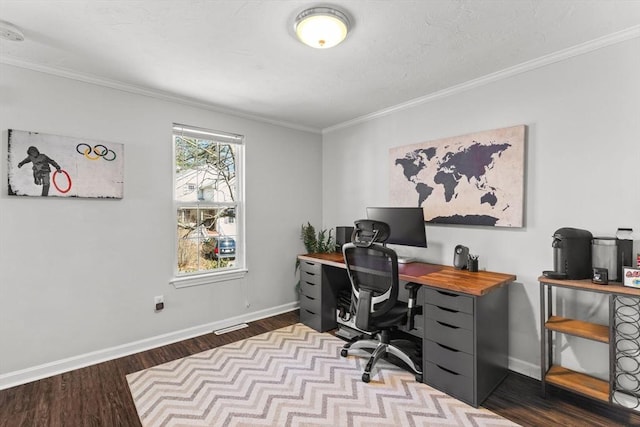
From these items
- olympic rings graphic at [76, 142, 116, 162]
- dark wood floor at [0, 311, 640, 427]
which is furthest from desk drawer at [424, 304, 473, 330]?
olympic rings graphic at [76, 142, 116, 162]

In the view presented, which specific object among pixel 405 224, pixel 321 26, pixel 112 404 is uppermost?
pixel 321 26

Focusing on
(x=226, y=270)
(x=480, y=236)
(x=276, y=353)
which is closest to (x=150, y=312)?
(x=226, y=270)

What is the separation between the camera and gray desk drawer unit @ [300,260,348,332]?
11.1ft

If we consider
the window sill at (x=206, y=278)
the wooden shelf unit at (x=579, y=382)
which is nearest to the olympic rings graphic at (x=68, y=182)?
the window sill at (x=206, y=278)

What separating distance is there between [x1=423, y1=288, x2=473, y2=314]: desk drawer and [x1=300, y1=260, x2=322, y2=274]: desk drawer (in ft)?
4.33

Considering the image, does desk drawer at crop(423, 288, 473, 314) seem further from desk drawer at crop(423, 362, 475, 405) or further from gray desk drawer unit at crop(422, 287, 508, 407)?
desk drawer at crop(423, 362, 475, 405)

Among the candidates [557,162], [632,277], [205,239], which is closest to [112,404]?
[205,239]

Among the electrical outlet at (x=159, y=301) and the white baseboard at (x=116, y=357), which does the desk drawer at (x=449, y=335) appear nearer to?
the white baseboard at (x=116, y=357)

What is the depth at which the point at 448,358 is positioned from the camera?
2219 millimetres

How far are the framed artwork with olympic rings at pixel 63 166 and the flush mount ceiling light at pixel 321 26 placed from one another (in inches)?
80.2

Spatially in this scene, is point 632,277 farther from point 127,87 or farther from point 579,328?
point 127,87

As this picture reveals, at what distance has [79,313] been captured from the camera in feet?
8.63

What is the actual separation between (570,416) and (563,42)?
8.21 feet

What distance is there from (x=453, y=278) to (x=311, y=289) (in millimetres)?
1632
